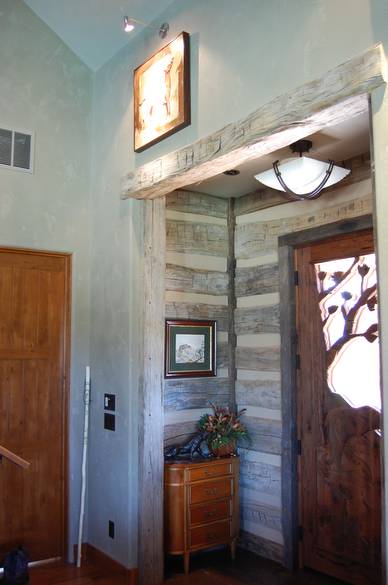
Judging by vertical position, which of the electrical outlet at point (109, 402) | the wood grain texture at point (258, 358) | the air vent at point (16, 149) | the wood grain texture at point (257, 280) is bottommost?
the electrical outlet at point (109, 402)

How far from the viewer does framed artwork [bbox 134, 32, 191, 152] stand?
3.30 meters

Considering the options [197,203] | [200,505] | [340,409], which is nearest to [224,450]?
[200,505]

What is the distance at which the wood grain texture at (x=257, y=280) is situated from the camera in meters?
4.34

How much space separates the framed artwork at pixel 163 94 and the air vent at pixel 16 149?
36.0 inches

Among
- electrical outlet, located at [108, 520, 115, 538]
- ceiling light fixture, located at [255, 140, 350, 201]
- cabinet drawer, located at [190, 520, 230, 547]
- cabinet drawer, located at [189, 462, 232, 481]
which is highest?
ceiling light fixture, located at [255, 140, 350, 201]

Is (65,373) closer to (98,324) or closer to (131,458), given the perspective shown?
(98,324)

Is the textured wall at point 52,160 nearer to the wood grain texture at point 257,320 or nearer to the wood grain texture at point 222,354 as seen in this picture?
the wood grain texture at point 222,354

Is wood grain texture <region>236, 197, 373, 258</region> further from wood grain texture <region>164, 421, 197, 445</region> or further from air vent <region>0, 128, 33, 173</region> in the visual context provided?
air vent <region>0, 128, 33, 173</region>

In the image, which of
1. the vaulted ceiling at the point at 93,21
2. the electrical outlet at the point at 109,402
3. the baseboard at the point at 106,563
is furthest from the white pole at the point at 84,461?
the vaulted ceiling at the point at 93,21

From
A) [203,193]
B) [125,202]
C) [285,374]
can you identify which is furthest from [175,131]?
[285,374]

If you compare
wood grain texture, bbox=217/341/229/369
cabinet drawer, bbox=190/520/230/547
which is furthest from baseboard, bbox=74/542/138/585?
wood grain texture, bbox=217/341/229/369

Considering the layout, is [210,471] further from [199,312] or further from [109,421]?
[199,312]

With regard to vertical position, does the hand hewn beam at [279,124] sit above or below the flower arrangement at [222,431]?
above

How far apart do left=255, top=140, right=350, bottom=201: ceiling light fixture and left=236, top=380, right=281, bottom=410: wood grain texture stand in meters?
1.54
